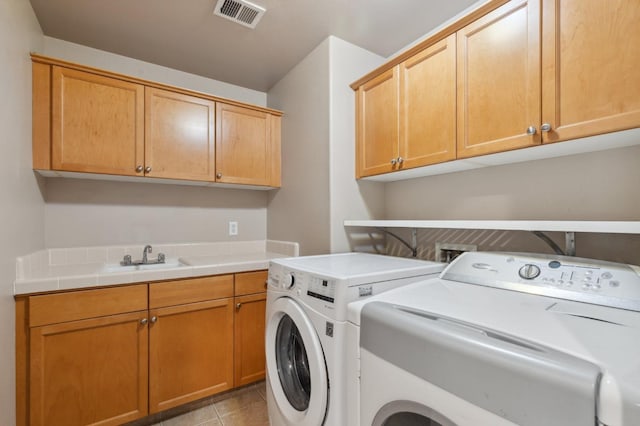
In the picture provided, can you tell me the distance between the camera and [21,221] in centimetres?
145

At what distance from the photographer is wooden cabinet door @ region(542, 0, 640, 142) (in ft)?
3.01

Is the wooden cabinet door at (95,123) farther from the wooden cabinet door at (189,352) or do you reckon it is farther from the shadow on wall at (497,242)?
the shadow on wall at (497,242)

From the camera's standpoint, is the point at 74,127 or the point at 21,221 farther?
the point at 74,127

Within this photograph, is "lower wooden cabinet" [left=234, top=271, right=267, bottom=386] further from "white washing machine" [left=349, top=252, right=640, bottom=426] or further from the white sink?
"white washing machine" [left=349, top=252, right=640, bottom=426]

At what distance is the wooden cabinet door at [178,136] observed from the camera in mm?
1971

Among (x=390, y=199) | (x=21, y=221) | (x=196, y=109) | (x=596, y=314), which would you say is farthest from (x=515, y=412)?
(x=196, y=109)

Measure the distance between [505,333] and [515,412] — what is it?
167 millimetres

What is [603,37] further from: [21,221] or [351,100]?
[21,221]

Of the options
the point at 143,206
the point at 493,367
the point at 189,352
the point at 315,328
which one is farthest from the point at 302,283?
the point at 143,206

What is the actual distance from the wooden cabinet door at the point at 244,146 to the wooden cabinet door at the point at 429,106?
1200 mm

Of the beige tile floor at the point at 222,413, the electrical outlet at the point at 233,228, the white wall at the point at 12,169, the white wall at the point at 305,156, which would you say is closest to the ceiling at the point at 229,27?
the white wall at the point at 305,156

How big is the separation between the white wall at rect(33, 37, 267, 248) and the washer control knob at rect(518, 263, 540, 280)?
210 cm

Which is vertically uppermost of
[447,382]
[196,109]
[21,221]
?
[196,109]

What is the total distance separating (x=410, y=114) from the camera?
5.33 feet
